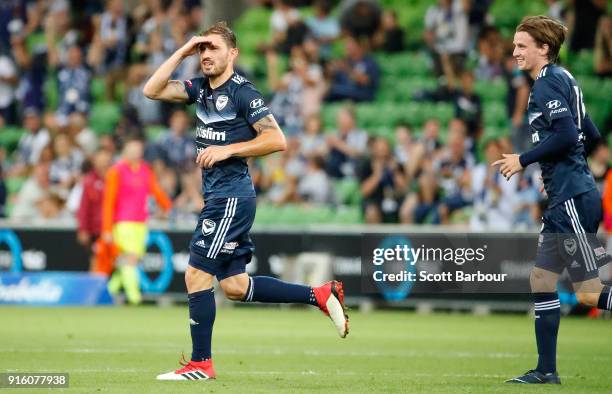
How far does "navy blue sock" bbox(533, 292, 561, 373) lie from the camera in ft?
29.7

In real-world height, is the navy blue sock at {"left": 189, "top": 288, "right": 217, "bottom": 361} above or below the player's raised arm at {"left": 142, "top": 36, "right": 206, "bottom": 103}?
below

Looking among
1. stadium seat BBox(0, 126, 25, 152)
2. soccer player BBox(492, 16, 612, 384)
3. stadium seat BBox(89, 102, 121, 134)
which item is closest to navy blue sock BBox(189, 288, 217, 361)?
soccer player BBox(492, 16, 612, 384)

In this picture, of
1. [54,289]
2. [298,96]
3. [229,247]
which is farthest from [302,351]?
[298,96]

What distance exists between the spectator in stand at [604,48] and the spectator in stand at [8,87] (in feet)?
40.3

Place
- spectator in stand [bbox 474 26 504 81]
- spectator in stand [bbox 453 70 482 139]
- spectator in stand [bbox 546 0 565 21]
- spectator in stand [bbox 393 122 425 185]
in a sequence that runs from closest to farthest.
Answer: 1. spectator in stand [bbox 393 122 425 185]
2. spectator in stand [bbox 453 70 482 139]
3. spectator in stand [bbox 546 0 565 21]
4. spectator in stand [bbox 474 26 504 81]

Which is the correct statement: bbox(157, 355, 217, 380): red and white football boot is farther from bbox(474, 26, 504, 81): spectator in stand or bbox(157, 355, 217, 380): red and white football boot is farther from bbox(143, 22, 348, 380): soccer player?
bbox(474, 26, 504, 81): spectator in stand

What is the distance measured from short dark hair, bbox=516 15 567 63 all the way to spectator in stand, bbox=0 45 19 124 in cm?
1953

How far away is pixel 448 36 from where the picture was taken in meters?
23.0

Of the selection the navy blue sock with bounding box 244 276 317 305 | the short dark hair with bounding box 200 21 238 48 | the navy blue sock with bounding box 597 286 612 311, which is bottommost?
the navy blue sock with bounding box 244 276 317 305

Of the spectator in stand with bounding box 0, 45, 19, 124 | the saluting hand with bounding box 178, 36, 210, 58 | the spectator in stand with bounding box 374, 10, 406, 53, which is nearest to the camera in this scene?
the saluting hand with bounding box 178, 36, 210, 58

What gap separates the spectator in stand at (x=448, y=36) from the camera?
74.1 ft

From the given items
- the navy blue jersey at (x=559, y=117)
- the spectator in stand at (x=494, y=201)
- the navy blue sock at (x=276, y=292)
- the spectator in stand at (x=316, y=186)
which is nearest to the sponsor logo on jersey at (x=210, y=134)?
the navy blue sock at (x=276, y=292)

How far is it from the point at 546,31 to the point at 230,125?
7.65 feet

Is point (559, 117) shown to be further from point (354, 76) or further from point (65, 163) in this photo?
point (65, 163)
